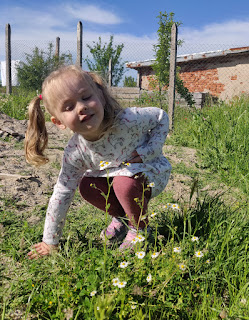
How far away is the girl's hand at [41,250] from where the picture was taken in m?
1.85

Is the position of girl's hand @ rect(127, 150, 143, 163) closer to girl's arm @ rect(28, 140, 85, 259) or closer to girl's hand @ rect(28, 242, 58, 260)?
girl's arm @ rect(28, 140, 85, 259)

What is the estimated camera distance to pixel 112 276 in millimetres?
1456

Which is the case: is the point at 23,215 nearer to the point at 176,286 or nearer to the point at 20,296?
the point at 20,296

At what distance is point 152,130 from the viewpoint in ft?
6.89

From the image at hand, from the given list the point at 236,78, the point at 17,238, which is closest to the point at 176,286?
the point at 17,238

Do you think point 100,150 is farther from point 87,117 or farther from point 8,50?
point 8,50

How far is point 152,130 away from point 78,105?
23.7 inches

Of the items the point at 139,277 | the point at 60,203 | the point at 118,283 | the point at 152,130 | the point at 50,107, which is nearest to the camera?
the point at 118,283

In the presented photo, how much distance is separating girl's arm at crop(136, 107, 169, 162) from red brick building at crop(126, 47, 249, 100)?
9707 mm

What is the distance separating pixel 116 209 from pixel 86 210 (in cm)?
54

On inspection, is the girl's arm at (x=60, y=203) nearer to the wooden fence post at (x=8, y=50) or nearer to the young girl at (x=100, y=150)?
the young girl at (x=100, y=150)

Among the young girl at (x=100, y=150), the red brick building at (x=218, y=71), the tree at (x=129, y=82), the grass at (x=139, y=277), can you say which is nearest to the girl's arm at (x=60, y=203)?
the young girl at (x=100, y=150)

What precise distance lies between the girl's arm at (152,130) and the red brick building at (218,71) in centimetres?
971

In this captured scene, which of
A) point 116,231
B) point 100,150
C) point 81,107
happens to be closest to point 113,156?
point 100,150
